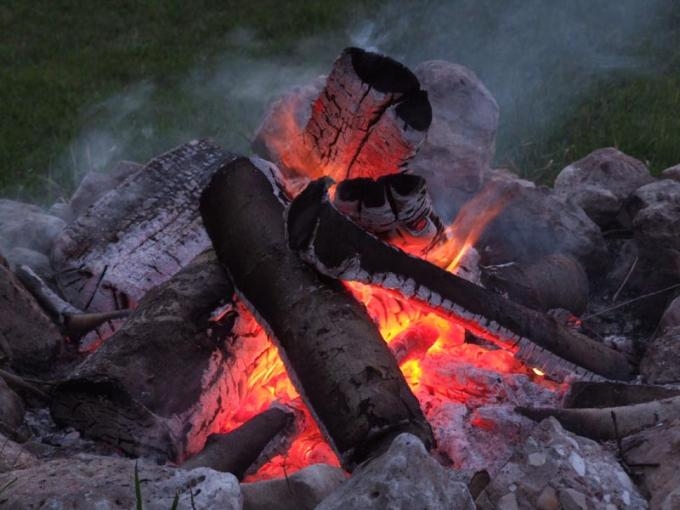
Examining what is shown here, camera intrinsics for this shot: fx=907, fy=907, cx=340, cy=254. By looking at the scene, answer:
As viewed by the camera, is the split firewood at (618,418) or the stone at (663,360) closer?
the split firewood at (618,418)

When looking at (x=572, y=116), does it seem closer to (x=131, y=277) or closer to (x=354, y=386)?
(x=131, y=277)

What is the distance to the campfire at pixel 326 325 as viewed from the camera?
2.10 m

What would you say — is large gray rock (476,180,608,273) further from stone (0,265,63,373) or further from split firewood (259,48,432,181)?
stone (0,265,63,373)

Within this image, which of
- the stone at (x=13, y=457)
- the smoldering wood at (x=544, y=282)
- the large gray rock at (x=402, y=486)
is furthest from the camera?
the smoldering wood at (x=544, y=282)

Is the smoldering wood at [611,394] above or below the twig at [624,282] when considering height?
above

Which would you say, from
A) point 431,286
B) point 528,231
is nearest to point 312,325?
point 431,286

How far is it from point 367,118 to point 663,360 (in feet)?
3.50

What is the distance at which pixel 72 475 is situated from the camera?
1761mm

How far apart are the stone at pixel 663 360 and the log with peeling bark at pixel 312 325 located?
2.86ft

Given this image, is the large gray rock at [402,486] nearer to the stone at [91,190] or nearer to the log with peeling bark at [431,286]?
the log with peeling bark at [431,286]

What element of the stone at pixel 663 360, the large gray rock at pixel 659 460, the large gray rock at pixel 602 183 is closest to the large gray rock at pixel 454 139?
the large gray rock at pixel 602 183

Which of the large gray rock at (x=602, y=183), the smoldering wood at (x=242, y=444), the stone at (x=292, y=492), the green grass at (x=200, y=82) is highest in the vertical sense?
the stone at (x=292, y=492)

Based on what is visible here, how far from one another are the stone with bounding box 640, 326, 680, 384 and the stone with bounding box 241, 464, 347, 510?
109 centimetres

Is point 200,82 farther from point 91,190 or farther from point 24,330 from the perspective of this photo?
point 24,330
